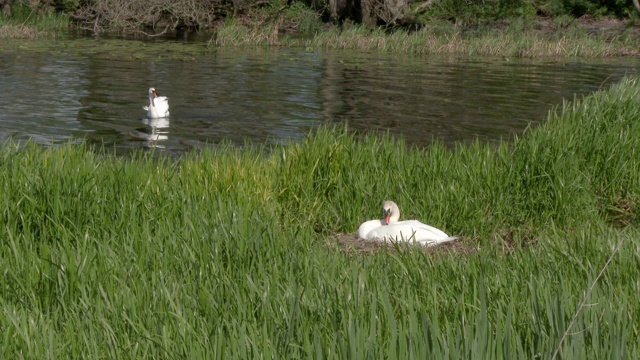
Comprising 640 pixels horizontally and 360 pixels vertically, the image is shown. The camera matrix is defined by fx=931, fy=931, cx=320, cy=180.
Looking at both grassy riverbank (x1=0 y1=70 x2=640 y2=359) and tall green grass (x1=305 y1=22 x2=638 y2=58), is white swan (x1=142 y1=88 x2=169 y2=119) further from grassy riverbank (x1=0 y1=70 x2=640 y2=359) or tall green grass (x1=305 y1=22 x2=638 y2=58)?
tall green grass (x1=305 y1=22 x2=638 y2=58)

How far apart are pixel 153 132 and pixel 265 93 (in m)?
5.35

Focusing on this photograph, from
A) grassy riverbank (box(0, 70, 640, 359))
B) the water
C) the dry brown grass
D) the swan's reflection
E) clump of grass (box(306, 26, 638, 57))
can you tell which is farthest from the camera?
clump of grass (box(306, 26, 638, 57))

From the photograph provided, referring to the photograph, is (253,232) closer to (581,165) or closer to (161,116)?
(581,165)

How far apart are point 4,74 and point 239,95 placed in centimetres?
601

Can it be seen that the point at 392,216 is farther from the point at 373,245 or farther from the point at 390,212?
the point at 373,245

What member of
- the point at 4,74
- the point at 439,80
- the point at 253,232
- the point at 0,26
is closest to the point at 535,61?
the point at 439,80

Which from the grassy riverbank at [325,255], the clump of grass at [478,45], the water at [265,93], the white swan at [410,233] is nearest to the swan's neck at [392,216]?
the white swan at [410,233]

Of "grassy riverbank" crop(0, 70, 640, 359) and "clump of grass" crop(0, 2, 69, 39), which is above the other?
"grassy riverbank" crop(0, 70, 640, 359)

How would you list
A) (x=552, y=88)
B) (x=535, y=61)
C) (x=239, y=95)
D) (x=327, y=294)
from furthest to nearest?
(x=535, y=61) → (x=552, y=88) → (x=239, y=95) → (x=327, y=294)

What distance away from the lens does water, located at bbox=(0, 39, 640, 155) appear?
48.3 feet

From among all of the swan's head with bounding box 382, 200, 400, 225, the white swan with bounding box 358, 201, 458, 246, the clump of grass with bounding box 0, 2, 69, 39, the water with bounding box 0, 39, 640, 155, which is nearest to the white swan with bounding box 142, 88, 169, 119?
the water with bounding box 0, 39, 640, 155

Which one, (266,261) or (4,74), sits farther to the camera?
(4,74)

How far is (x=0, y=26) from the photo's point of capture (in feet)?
108

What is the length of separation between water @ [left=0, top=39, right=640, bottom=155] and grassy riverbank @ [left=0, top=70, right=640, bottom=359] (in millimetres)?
2104
